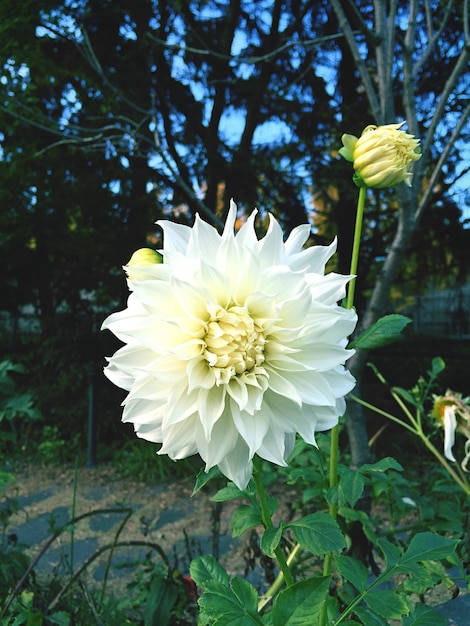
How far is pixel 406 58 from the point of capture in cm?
220

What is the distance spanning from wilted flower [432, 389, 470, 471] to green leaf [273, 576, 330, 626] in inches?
24.7

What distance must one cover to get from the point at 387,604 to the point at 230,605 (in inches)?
8.5

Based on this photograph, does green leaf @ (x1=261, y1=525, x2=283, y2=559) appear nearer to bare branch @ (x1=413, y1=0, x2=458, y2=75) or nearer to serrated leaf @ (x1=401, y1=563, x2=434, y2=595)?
serrated leaf @ (x1=401, y1=563, x2=434, y2=595)

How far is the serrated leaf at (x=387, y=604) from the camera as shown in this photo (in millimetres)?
751

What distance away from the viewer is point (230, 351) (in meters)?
0.65

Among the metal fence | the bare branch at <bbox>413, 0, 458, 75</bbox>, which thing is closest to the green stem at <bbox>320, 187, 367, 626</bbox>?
the bare branch at <bbox>413, 0, 458, 75</bbox>

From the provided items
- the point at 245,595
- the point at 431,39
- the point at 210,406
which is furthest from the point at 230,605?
the point at 431,39

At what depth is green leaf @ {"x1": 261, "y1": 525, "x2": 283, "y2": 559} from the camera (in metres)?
0.67

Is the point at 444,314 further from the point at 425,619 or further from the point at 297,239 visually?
the point at 297,239

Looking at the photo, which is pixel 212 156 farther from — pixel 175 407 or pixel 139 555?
pixel 175 407

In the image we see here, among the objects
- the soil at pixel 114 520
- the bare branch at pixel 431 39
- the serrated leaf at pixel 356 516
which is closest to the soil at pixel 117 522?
the soil at pixel 114 520

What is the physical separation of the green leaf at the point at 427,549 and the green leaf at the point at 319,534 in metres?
0.20

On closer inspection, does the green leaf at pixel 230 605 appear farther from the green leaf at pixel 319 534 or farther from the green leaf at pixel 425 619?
the green leaf at pixel 425 619

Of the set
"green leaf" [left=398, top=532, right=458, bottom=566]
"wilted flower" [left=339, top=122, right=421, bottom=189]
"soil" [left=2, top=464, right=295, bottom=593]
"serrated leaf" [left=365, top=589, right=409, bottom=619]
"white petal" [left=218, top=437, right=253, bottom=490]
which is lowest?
"soil" [left=2, top=464, right=295, bottom=593]
